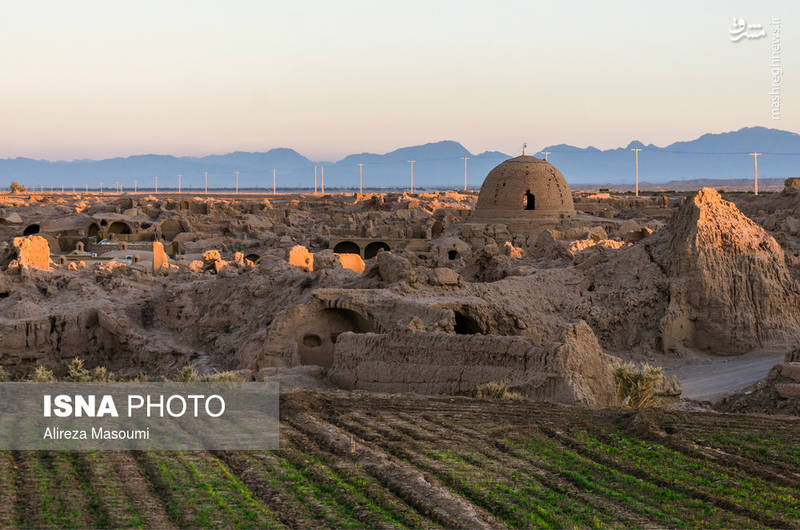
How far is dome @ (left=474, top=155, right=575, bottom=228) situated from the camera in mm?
36312

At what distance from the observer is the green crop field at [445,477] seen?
7.68 meters

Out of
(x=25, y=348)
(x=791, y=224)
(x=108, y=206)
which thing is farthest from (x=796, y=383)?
(x=108, y=206)

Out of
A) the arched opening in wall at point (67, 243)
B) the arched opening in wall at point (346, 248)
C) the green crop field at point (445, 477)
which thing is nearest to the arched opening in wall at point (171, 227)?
the arched opening in wall at point (67, 243)

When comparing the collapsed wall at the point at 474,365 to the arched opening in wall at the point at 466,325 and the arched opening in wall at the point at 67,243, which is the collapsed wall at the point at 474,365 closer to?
the arched opening in wall at the point at 466,325

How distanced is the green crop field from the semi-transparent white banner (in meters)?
0.32

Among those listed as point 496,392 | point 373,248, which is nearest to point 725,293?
point 496,392

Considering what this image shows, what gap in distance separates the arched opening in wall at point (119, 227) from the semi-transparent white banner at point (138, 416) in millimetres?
36232

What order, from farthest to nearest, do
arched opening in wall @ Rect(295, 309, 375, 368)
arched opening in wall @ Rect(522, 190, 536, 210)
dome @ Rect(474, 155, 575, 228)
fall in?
arched opening in wall @ Rect(522, 190, 536, 210)
dome @ Rect(474, 155, 575, 228)
arched opening in wall @ Rect(295, 309, 375, 368)

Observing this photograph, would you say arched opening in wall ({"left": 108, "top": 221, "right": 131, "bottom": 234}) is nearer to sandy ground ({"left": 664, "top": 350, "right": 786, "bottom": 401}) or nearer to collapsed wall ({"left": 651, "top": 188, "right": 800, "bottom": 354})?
collapsed wall ({"left": 651, "top": 188, "right": 800, "bottom": 354})

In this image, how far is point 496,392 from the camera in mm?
12367

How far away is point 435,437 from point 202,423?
8.32 ft

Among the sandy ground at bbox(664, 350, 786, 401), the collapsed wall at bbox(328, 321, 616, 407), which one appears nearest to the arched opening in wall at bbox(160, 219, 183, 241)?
the sandy ground at bbox(664, 350, 786, 401)

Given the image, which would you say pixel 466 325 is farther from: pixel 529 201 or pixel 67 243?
pixel 67 243

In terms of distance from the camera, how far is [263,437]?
9.91 m
